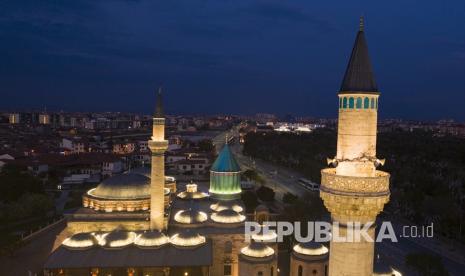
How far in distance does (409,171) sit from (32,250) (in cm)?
4415

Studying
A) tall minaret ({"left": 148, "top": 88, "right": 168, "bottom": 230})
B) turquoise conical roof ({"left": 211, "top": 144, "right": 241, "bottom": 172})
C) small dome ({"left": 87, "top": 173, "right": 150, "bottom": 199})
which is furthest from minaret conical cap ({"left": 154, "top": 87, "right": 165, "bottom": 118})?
turquoise conical roof ({"left": 211, "top": 144, "right": 241, "bottom": 172})

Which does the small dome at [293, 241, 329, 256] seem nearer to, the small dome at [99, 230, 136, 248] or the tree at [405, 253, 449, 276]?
the tree at [405, 253, 449, 276]

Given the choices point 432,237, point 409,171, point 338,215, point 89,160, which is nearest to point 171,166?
point 89,160

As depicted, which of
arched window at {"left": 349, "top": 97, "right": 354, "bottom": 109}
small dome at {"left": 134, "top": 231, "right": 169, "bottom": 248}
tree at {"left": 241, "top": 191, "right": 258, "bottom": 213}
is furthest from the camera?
tree at {"left": 241, "top": 191, "right": 258, "bottom": 213}

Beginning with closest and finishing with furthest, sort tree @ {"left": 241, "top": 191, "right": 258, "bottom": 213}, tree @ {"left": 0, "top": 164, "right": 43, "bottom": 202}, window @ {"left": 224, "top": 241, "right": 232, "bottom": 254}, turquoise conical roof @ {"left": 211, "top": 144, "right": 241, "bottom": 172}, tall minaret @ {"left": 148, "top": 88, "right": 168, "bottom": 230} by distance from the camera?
tall minaret @ {"left": 148, "top": 88, "right": 168, "bottom": 230}
window @ {"left": 224, "top": 241, "right": 232, "bottom": 254}
turquoise conical roof @ {"left": 211, "top": 144, "right": 241, "bottom": 172}
tree @ {"left": 0, "top": 164, "right": 43, "bottom": 202}
tree @ {"left": 241, "top": 191, "right": 258, "bottom": 213}

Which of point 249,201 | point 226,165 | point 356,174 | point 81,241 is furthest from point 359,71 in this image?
point 249,201

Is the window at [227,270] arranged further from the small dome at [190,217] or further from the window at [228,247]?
the small dome at [190,217]

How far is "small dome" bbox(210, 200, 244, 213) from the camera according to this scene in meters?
25.1

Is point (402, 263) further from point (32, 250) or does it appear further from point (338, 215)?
point (32, 250)

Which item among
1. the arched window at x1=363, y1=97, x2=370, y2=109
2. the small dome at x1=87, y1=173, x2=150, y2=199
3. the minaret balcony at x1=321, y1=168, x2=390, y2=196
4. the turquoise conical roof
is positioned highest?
the arched window at x1=363, y1=97, x2=370, y2=109

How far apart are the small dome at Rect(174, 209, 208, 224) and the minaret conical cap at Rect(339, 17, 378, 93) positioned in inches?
570

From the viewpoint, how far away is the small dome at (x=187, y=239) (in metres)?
19.6

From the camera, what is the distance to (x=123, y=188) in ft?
76.1

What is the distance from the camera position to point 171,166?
6200 centimetres
